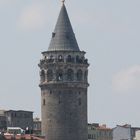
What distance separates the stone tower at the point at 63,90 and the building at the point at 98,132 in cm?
3604

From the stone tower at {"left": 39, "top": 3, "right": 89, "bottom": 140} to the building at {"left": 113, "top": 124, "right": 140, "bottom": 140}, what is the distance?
124 ft

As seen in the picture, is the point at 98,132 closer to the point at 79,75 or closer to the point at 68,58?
the point at 79,75

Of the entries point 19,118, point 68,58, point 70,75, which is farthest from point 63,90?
point 19,118

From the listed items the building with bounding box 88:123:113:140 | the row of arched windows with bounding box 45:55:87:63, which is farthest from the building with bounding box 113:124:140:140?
the row of arched windows with bounding box 45:55:87:63

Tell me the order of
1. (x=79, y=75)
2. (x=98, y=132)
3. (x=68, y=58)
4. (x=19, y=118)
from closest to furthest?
(x=68, y=58)
(x=79, y=75)
(x=19, y=118)
(x=98, y=132)

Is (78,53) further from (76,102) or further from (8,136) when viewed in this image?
(8,136)

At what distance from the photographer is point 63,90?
347 ft

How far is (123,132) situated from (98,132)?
381 centimetres

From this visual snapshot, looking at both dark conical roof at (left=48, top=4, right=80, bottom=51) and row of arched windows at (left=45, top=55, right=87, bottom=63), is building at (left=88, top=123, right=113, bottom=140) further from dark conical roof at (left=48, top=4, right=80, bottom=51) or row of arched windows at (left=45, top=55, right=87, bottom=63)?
dark conical roof at (left=48, top=4, right=80, bottom=51)

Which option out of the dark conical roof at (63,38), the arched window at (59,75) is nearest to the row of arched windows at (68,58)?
the dark conical roof at (63,38)

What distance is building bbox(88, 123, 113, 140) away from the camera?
143250mm

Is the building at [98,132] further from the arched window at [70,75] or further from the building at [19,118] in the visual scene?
the arched window at [70,75]

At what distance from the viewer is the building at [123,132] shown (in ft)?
473

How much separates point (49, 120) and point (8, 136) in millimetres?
8179
